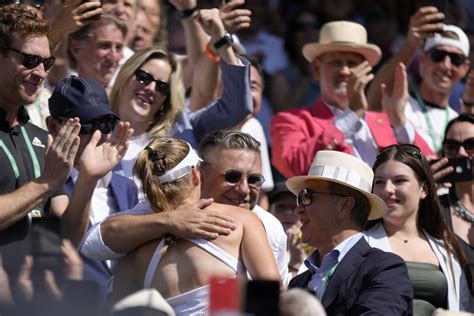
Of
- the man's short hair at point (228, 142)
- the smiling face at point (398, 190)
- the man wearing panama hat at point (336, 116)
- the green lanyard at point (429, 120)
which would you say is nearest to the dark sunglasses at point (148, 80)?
the man wearing panama hat at point (336, 116)

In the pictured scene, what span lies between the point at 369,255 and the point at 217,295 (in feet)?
7.42

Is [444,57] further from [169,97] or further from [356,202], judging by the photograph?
[356,202]

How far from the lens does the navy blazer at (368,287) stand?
547 cm

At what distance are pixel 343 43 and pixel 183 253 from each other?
3.56m

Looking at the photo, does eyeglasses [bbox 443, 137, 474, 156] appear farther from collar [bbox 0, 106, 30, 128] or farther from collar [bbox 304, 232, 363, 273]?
collar [bbox 0, 106, 30, 128]

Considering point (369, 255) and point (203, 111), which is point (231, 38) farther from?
point (369, 255)

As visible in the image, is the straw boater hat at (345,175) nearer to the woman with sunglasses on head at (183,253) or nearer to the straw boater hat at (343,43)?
the woman with sunglasses on head at (183,253)

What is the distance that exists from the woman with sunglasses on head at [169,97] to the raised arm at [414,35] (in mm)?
1632

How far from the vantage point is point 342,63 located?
8.54m

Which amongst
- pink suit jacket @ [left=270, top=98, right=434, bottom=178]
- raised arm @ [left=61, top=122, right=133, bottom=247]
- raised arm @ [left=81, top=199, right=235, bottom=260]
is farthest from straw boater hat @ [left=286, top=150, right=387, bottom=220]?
pink suit jacket @ [left=270, top=98, right=434, bottom=178]

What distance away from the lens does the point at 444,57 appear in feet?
29.6

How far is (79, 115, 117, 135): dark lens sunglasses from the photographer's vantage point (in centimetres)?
647

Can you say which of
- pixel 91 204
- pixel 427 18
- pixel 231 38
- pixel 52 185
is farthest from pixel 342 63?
pixel 52 185

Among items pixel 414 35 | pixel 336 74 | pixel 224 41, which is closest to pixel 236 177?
pixel 224 41
